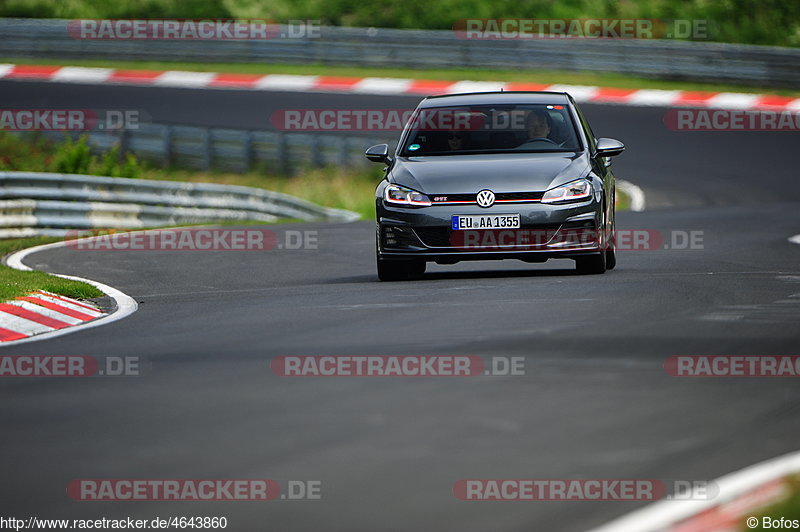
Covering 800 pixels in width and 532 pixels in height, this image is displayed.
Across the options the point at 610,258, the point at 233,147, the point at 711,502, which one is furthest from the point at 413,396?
the point at 233,147

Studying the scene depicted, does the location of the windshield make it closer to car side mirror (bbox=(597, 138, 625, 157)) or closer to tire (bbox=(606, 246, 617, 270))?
→ car side mirror (bbox=(597, 138, 625, 157))

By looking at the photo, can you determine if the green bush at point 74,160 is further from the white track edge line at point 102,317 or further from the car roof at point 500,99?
the car roof at point 500,99

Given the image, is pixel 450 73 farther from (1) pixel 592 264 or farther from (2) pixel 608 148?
(1) pixel 592 264

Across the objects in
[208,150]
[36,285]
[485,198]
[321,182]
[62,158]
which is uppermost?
[208,150]

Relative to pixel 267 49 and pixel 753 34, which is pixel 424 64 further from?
pixel 753 34

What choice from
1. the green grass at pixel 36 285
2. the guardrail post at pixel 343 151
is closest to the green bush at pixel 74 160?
the guardrail post at pixel 343 151

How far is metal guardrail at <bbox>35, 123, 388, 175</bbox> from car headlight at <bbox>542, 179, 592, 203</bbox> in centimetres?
1615

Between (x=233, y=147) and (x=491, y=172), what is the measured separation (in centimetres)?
1782

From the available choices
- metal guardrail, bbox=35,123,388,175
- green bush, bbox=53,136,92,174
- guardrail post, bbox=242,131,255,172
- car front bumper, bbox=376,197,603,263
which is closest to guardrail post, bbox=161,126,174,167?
metal guardrail, bbox=35,123,388,175

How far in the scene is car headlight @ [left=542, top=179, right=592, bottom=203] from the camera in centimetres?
1262

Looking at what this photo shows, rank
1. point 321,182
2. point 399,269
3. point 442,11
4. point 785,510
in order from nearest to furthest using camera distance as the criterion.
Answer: point 785,510 → point 399,269 → point 321,182 → point 442,11

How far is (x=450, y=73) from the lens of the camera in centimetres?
3719

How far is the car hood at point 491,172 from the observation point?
1262cm

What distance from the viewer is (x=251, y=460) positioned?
6039 millimetres
